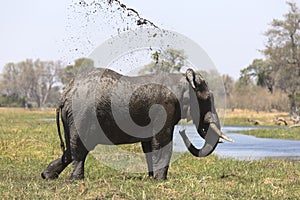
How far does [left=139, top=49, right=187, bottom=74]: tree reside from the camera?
10.0 m

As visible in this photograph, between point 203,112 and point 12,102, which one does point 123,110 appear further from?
point 12,102

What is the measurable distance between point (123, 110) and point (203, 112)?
1.34 metres

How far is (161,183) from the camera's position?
773 cm

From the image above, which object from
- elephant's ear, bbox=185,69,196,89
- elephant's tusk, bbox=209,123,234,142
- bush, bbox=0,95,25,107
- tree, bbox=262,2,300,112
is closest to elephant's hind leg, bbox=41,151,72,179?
elephant's ear, bbox=185,69,196,89

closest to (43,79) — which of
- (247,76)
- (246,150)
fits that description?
(247,76)

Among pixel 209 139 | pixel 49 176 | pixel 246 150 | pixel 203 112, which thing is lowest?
pixel 246 150

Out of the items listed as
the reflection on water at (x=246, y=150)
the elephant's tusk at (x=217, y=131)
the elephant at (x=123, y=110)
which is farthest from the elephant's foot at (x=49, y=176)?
the elephant's tusk at (x=217, y=131)

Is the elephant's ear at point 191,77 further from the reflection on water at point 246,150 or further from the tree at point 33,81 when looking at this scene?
the tree at point 33,81

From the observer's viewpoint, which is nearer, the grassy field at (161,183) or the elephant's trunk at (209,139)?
the grassy field at (161,183)

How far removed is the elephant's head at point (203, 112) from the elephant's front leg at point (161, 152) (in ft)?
1.16

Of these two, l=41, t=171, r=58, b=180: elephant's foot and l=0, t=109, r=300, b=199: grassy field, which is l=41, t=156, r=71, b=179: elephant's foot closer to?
l=41, t=171, r=58, b=180: elephant's foot

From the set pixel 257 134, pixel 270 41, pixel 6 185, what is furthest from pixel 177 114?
pixel 270 41

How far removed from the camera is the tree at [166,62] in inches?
396

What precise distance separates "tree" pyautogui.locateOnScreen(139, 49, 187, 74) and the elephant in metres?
0.80
